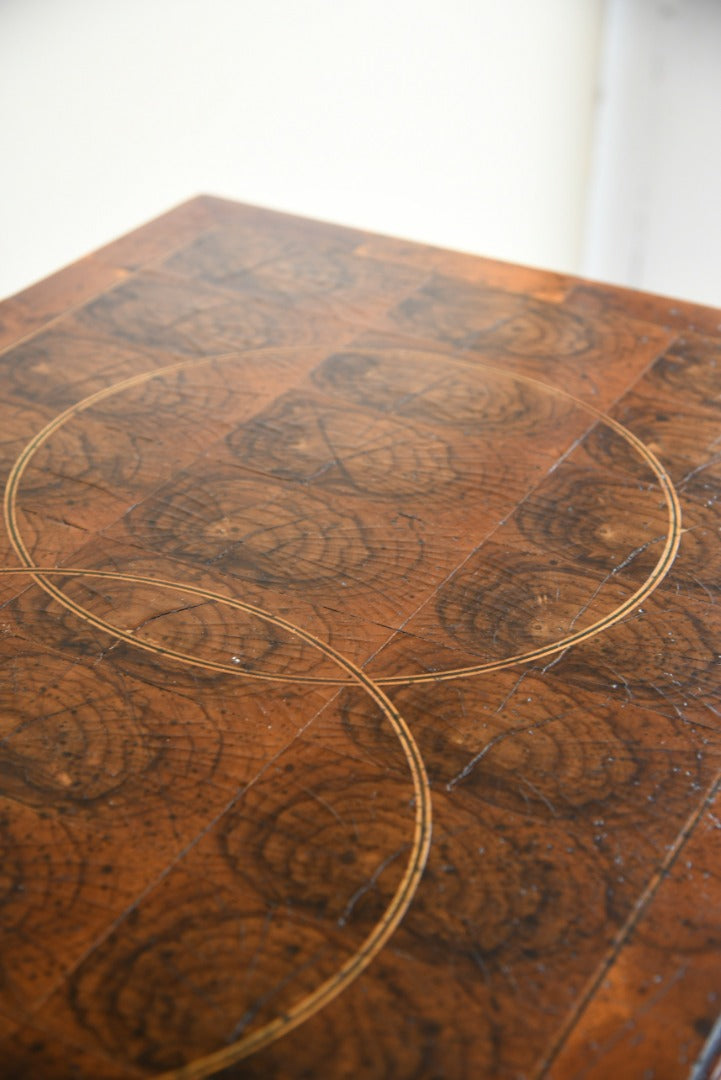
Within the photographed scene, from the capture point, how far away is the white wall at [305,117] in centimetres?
360

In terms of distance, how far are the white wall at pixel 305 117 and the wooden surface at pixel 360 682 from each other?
1.31m

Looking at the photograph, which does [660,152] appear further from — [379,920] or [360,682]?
[379,920]

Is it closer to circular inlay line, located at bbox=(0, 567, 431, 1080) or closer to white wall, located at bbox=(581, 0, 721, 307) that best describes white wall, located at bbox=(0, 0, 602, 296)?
white wall, located at bbox=(581, 0, 721, 307)

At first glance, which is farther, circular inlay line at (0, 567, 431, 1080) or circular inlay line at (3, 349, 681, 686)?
circular inlay line at (3, 349, 681, 686)

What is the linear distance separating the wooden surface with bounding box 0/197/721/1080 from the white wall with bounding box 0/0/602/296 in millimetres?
1314

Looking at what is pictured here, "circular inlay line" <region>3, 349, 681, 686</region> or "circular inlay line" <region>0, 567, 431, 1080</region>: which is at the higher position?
"circular inlay line" <region>3, 349, 681, 686</region>

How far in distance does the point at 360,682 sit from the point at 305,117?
299 centimetres

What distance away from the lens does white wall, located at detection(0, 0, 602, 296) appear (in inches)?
142

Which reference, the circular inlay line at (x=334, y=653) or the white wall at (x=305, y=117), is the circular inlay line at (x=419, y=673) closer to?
the circular inlay line at (x=334, y=653)

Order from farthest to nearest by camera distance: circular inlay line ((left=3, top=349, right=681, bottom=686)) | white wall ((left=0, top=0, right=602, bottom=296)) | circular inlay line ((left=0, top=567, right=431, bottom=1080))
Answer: white wall ((left=0, top=0, right=602, bottom=296)) → circular inlay line ((left=3, top=349, right=681, bottom=686)) → circular inlay line ((left=0, top=567, right=431, bottom=1080))

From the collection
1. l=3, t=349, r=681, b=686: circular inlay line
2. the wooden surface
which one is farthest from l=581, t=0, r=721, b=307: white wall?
l=3, t=349, r=681, b=686: circular inlay line

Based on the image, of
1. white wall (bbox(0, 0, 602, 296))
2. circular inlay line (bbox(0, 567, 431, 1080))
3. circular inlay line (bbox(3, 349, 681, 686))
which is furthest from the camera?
white wall (bbox(0, 0, 602, 296))

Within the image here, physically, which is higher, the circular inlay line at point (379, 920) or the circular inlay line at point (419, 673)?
the circular inlay line at point (419, 673)

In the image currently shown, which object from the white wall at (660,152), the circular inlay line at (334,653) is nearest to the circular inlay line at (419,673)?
the circular inlay line at (334,653)
